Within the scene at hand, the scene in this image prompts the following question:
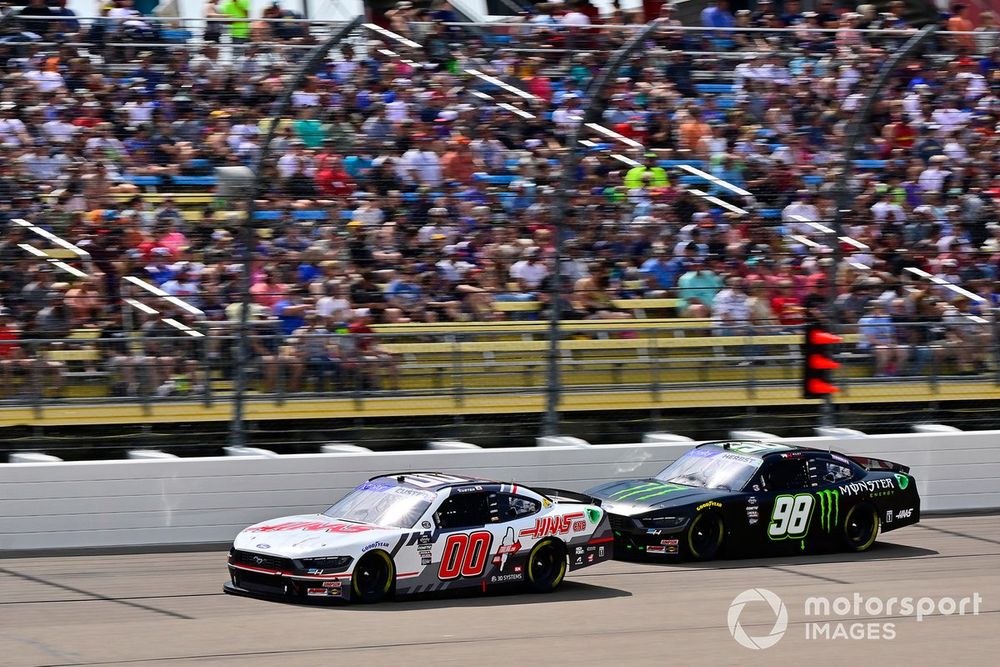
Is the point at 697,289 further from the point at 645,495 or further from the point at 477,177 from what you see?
the point at 645,495

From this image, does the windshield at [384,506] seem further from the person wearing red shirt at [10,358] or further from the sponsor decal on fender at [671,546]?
the person wearing red shirt at [10,358]

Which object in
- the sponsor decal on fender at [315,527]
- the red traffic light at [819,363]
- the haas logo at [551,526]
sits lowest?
the haas logo at [551,526]

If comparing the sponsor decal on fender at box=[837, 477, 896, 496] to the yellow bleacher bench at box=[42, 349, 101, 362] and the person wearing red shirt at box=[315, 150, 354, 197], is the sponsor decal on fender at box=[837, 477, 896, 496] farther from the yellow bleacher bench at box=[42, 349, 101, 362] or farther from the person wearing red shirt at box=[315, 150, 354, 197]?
the yellow bleacher bench at box=[42, 349, 101, 362]

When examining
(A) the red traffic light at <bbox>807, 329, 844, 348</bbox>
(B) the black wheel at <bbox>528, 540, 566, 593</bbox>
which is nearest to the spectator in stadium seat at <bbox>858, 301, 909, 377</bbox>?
(A) the red traffic light at <bbox>807, 329, 844, 348</bbox>

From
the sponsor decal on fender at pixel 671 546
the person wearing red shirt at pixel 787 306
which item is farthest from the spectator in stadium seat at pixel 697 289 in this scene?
the sponsor decal on fender at pixel 671 546

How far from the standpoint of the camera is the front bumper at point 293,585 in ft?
32.4

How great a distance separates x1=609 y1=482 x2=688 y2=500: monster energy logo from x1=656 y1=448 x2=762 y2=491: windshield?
21 cm

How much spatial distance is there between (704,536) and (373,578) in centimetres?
337

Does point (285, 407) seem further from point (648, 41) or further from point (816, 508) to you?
point (648, 41)

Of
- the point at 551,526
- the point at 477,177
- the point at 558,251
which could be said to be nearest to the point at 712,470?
the point at 551,526

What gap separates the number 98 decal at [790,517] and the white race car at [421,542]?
1916mm

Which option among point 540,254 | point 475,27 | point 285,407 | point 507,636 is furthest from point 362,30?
point 507,636

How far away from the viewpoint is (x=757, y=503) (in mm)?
12383

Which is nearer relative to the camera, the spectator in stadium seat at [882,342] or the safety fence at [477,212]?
the safety fence at [477,212]
